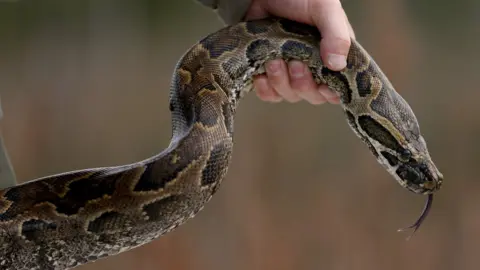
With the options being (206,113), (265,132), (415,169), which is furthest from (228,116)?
(265,132)

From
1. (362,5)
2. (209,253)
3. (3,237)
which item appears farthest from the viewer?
(362,5)

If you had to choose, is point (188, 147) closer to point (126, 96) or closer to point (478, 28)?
point (126, 96)

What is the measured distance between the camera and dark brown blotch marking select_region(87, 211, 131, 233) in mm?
1636

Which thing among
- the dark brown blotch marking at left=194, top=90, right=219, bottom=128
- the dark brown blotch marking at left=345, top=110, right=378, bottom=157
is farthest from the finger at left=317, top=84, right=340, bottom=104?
the dark brown blotch marking at left=194, top=90, right=219, bottom=128

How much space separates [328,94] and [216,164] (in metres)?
0.64

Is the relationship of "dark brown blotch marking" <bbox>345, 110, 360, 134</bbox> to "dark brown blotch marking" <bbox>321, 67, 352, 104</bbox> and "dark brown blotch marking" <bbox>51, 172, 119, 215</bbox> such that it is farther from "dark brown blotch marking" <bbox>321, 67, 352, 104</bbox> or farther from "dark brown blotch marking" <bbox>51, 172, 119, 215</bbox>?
"dark brown blotch marking" <bbox>51, 172, 119, 215</bbox>

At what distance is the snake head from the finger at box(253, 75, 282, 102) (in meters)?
0.46

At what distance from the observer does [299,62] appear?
220 centimetres

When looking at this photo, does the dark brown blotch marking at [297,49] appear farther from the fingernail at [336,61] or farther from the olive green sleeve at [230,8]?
the olive green sleeve at [230,8]

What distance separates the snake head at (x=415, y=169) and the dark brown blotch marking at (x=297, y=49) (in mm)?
388

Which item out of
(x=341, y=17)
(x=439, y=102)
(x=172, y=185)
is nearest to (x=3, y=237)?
(x=172, y=185)

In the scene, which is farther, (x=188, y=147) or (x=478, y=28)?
(x=478, y=28)

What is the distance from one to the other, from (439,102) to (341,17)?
2148 millimetres

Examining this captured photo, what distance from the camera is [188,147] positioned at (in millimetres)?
1718
